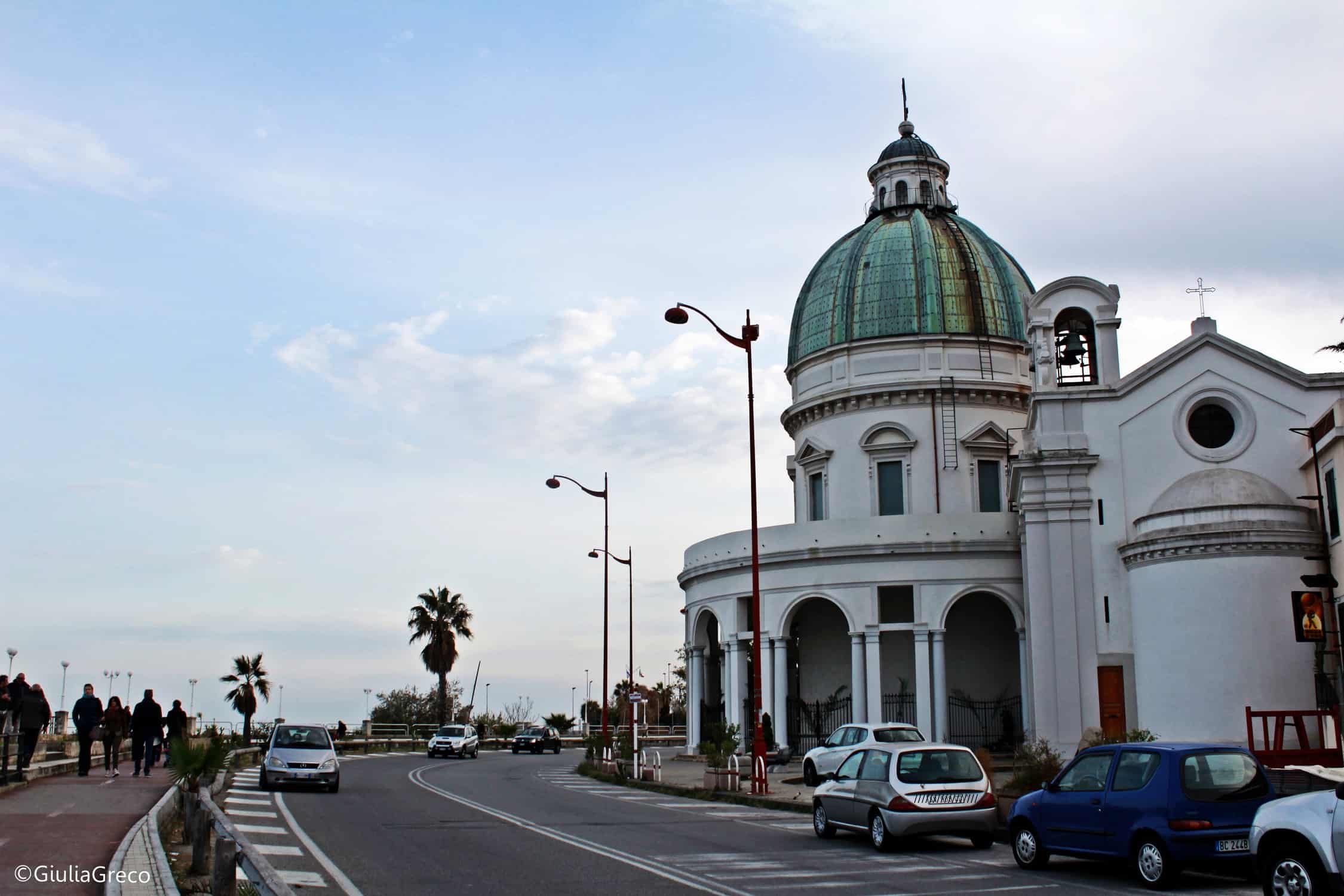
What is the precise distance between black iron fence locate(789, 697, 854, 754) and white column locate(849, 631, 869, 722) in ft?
6.82

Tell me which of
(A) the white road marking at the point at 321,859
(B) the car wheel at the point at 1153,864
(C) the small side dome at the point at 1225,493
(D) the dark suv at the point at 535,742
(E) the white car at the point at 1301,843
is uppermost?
(C) the small side dome at the point at 1225,493

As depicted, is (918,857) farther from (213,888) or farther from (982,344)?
(982,344)

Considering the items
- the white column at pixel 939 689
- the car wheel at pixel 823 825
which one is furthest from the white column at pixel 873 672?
the car wheel at pixel 823 825

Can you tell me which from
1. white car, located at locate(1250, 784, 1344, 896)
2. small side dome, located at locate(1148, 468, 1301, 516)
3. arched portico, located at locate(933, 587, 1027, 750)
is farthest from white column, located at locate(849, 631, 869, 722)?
white car, located at locate(1250, 784, 1344, 896)

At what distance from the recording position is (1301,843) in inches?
400

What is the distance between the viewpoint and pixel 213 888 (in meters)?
8.82

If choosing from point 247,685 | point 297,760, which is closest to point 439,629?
point 247,685

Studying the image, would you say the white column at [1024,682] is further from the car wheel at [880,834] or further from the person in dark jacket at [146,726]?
the person in dark jacket at [146,726]

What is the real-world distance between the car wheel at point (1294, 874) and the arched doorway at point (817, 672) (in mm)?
28727

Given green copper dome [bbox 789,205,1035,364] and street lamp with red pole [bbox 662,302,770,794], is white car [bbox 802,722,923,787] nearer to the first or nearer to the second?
street lamp with red pole [bbox 662,302,770,794]

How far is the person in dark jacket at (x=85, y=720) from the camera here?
2311cm

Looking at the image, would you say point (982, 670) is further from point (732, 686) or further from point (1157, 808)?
point (1157, 808)

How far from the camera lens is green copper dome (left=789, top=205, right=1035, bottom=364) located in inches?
1688

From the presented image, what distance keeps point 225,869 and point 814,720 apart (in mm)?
32464
